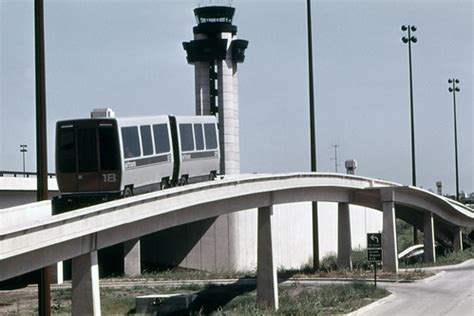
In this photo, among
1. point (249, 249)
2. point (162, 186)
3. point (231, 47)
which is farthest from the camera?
point (231, 47)

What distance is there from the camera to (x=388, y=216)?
6181 cm

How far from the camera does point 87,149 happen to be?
32.5 metres

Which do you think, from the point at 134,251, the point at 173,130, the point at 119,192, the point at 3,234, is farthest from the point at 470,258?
the point at 3,234

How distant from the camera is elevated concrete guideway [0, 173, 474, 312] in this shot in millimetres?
24750

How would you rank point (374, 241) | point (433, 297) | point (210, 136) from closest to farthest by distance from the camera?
point (210, 136), point (374, 241), point (433, 297)

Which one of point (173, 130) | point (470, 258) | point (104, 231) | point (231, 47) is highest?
point (231, 47)

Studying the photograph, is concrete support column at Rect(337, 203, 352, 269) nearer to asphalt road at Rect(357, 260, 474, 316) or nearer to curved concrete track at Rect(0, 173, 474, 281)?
curved concrete track at Rect(0, 173, 474, 281)

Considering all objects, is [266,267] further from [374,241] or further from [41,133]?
[41,133]

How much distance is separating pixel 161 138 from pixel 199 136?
4.02 m

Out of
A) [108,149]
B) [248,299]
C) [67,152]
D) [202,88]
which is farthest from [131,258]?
[108,149]

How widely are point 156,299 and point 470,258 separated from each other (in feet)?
125

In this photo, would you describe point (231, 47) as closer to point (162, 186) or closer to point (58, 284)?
point (58, 284)

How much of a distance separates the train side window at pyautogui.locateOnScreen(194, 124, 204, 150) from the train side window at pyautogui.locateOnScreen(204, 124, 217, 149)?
Result: 0.69m

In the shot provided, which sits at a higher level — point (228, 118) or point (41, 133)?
point (228, 118)
